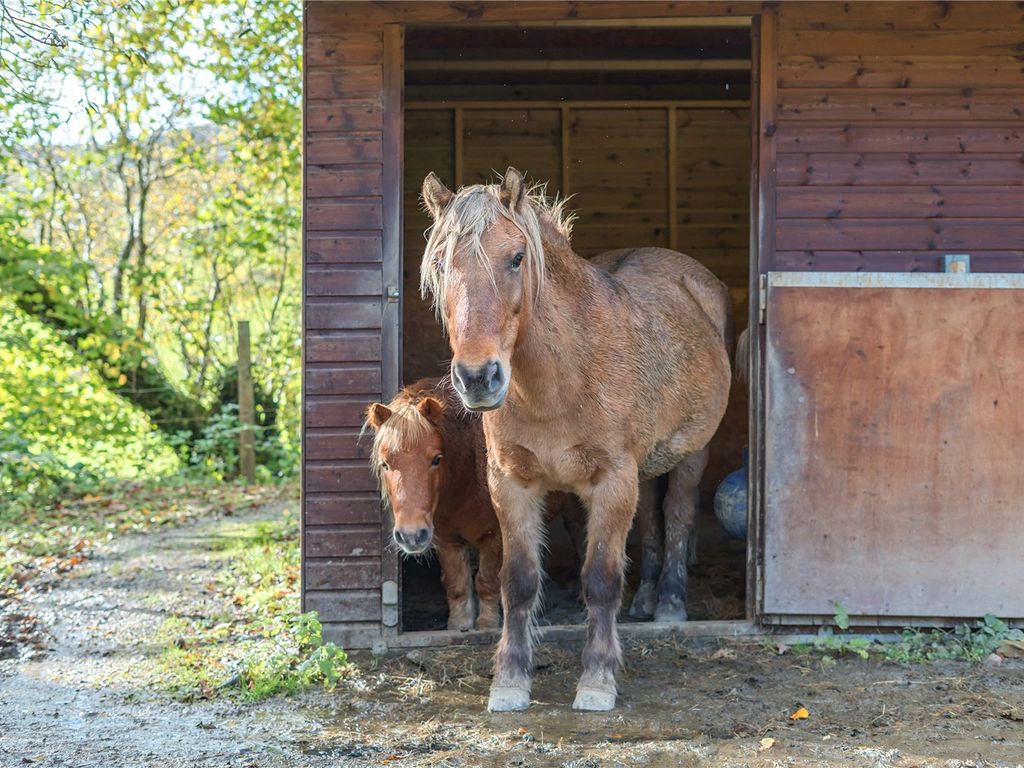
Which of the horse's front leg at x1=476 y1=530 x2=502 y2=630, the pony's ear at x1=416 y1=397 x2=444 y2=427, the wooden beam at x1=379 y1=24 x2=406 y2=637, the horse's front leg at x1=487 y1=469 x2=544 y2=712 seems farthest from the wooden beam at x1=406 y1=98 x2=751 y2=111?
the horse's front leg at x1=487 y1=469 x2=544 y2=712

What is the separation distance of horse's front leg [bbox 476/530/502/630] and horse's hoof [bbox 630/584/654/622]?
0.94 metres

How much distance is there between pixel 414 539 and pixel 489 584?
3.40ft

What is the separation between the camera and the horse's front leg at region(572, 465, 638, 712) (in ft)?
15.9

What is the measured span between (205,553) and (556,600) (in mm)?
3232

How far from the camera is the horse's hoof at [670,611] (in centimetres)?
621

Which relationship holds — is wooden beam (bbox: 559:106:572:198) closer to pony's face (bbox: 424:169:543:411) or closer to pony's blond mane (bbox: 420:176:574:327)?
pony's blond mane (bbox: 420:176:574:327)

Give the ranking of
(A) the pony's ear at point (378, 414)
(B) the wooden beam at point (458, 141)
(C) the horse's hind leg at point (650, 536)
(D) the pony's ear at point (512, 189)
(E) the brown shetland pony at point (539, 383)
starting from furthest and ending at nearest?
(B) the wooden beam at point (458, 141) → (C) the horse's hind leg at point (650, 536) → (A) the pony's ear at point (378, 414) → (D) the pony's ear at point (512, 189) → (E) the brown shetland pony at point (539, 383)

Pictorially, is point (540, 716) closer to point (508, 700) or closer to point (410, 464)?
point (508, 700)

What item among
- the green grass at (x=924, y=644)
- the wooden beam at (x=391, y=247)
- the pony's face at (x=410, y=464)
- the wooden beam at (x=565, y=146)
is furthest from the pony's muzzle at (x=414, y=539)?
the wooden beam at (x=565, y=146)

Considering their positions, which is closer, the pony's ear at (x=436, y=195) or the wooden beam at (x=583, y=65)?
the pony's ear at (x=436, y=195)

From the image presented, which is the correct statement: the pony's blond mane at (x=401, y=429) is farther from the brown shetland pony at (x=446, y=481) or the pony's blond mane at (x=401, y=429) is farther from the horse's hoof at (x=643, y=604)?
the horse's hoof at (x=643, y=604)

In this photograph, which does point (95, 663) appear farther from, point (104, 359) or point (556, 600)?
point (104, 359)

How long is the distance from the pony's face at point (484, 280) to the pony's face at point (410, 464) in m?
1.07

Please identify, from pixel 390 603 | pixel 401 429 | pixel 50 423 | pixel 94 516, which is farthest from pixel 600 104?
pixel 50 423
